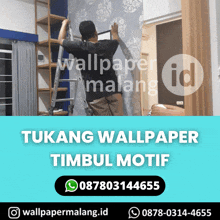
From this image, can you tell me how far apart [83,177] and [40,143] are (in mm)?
88

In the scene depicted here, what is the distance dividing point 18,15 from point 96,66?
2167 mm

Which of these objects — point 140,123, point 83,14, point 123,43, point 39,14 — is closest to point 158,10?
point 123,43

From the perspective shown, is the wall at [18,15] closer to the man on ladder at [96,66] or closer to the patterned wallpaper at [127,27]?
the patterned wallpaper at [127,27]

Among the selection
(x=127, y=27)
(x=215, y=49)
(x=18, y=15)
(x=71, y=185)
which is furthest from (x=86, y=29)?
(x=18, y=15)

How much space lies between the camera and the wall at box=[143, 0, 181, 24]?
1.71 m

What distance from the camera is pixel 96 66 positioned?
1999 mm

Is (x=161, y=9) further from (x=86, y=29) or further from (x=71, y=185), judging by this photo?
(x=71, y=185)

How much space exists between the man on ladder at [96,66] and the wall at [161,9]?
399mm

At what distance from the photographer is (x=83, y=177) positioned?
0.33 m

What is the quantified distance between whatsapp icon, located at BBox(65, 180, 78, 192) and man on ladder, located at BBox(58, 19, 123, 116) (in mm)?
1634

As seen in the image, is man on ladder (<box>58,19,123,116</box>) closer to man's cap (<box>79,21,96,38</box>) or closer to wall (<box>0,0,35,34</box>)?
man's cap (<box>79,21,96,38</box>)

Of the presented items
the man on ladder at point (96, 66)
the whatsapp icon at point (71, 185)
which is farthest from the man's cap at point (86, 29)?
the whatsapp icon at point (71, 185)

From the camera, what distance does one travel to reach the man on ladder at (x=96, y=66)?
1.86 meters

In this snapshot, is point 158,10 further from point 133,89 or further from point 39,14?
point 39,14
